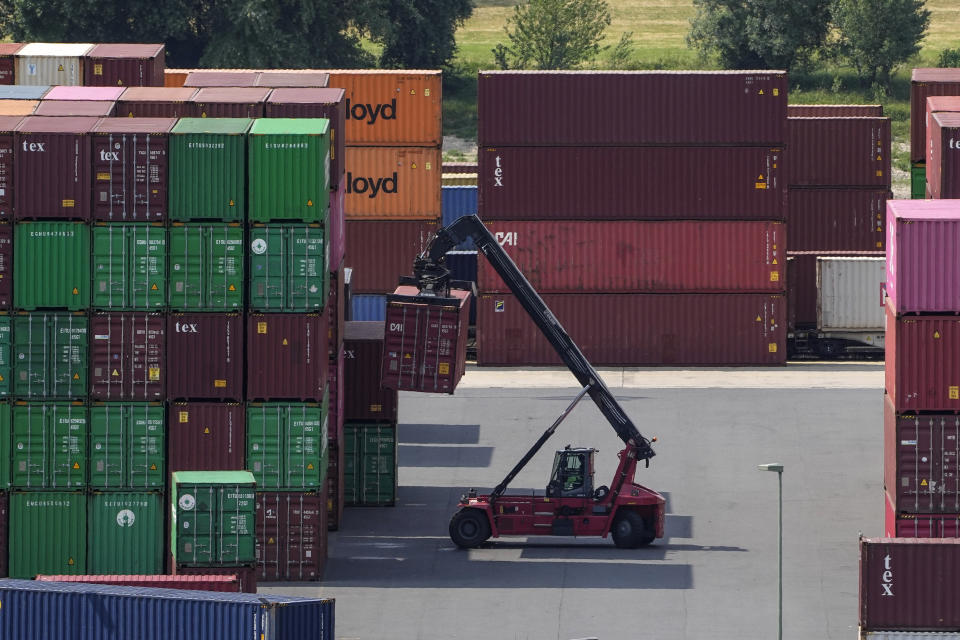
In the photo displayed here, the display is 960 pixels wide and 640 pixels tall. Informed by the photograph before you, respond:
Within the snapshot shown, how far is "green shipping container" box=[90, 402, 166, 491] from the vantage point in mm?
50062

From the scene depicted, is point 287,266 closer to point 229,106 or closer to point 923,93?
point 229,106

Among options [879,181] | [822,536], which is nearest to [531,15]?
[879,181]

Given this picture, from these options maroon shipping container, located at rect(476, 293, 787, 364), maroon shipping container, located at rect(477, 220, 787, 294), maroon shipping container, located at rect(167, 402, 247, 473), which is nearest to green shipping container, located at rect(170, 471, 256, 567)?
maroon shipping container, located at rect(167, 402, 247, 473)

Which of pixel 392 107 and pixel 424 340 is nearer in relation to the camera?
pixel 424 340

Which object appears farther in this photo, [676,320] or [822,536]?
[676,320]

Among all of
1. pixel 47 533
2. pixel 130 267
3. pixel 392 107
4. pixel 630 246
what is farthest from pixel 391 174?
pixel 47 533

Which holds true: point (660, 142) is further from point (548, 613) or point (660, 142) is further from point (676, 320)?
point (548, 613)

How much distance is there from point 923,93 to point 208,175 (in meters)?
26.2

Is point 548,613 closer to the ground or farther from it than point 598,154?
closer to the ground

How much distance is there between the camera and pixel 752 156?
7394cm

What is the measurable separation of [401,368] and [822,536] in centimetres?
1152

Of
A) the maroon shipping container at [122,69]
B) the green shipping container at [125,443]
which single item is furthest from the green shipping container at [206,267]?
the maroon shipping container at [122,69]

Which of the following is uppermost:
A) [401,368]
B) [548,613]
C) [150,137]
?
[150,137]

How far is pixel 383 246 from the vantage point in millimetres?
78375
